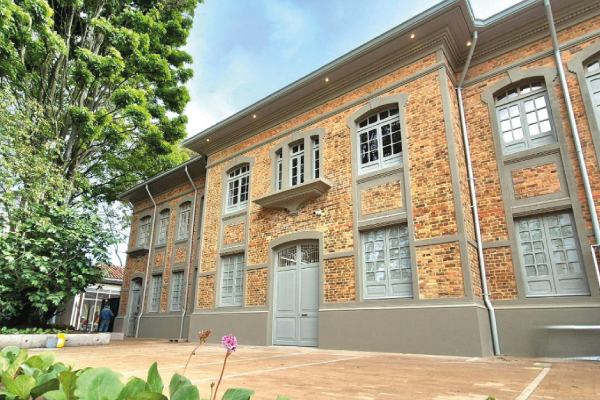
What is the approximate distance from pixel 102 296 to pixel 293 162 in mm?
23294

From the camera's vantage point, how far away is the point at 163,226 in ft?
53.8

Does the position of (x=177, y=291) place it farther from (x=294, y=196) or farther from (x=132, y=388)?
(x=132, y=388)

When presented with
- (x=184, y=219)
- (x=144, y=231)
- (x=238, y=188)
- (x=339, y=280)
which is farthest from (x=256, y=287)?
(x=144, y=231)

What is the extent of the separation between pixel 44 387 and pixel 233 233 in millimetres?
10626

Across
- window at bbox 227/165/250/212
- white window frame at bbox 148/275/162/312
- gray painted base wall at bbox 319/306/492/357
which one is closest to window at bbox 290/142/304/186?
window at bbox 227/165/250/212

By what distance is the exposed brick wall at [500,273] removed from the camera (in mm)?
7363

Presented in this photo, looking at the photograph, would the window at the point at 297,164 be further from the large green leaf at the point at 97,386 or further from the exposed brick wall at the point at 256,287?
the large green leaf at the point at 97,386

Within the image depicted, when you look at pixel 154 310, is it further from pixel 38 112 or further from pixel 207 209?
pixel 38 112

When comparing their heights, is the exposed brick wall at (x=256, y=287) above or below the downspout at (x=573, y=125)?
below

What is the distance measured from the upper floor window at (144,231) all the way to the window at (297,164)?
9.19 metres

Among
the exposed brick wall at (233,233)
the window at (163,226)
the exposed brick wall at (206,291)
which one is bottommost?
the exposed brick wall at (206,291)

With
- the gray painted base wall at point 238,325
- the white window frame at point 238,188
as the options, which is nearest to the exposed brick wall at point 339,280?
the gray painted base wall at point 238,325

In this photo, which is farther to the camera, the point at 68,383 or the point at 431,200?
the point at 431,200

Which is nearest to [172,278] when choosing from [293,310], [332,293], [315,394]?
[293,310]
